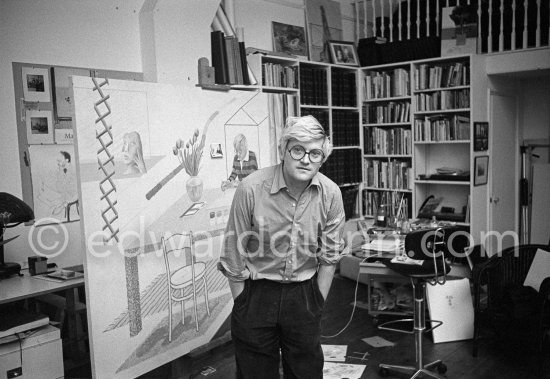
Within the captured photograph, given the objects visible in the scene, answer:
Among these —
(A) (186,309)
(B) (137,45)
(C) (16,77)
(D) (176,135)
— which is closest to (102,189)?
(D) (176,135)

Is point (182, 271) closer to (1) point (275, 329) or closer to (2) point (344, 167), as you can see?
(1) point (275, 329)

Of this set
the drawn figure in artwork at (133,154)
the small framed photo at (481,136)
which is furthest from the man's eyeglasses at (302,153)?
the small framed photo at (481,136)

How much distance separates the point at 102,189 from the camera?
9.21 feet

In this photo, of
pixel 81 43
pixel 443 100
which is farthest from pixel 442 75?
pixel 81 43

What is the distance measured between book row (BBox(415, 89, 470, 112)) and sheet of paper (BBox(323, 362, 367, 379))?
119 inches

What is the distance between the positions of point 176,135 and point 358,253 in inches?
61.4

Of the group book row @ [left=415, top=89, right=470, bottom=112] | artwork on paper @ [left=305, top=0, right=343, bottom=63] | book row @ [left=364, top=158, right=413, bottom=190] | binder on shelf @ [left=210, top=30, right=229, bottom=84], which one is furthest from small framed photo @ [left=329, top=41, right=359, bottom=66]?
binder on shelf @ [left=210, top=30, right=229, bottom=84]

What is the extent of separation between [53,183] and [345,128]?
341 centimetres

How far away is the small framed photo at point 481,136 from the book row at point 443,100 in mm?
248

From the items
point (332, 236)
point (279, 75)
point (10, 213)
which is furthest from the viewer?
point (279, 75)

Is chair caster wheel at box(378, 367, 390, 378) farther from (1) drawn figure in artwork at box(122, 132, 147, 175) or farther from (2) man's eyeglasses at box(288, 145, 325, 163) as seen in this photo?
(1) drawn figure in artwork at box(122, 132, 147, 175)

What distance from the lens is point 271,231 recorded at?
7.33ft

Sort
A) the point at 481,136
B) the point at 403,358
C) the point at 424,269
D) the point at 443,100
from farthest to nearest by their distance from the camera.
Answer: the point at 443,100
the point at 481,136
the point at 403,358
the point at 424,269

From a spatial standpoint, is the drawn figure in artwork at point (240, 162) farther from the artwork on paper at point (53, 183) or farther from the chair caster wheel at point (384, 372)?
the chair caster wheel at point (384, 372)
